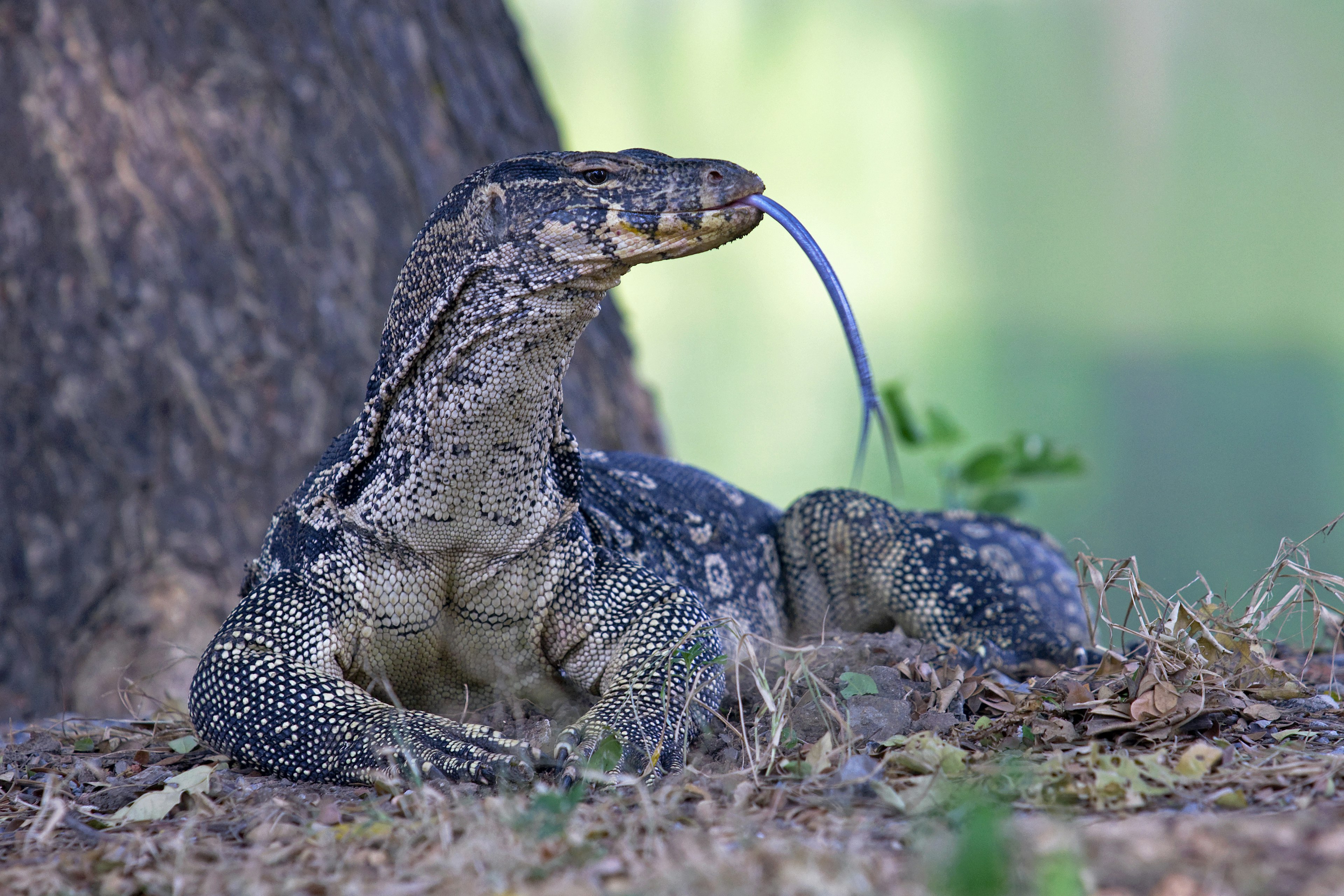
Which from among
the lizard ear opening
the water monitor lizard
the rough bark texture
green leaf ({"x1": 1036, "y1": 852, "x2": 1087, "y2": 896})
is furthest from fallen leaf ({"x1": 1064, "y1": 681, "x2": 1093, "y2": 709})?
the rough bark texture

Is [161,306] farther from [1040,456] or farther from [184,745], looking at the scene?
[1040,456]

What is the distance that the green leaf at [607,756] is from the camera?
2541mm

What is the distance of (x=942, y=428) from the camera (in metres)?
6.20

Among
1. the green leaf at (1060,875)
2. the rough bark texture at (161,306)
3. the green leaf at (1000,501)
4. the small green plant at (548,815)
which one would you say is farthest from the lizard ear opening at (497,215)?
the green leaf at (1000,501)

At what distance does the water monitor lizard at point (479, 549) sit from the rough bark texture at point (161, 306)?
1729 mm

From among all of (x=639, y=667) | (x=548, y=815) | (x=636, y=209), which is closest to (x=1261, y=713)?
(x=639, y=667)

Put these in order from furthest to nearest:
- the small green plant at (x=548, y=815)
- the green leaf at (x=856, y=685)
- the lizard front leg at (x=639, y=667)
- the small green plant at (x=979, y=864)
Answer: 1. the green leaf at (x=856, y=685)
2. the lizard front leg at (x=639, y=667)
3. the small green plant at (x=548, y=815)
4. the small green plant at (x=979, y=864)

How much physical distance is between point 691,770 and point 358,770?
815mm

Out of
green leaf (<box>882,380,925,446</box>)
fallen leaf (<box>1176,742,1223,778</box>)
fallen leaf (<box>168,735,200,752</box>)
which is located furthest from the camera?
green leaf (<box>882,380,925,446</box>)

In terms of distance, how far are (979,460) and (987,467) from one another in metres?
0.06

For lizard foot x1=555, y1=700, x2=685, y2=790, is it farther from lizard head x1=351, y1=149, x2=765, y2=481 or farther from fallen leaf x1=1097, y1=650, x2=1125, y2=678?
fallen leaf x1=1097, y1=650, x2=1125, y2=678

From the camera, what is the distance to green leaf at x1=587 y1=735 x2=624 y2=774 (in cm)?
254

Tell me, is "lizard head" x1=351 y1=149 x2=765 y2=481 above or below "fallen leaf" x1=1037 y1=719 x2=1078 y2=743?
above

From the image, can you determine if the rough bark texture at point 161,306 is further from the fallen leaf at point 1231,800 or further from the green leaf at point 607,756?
the fallen leaf at point 1231,800
